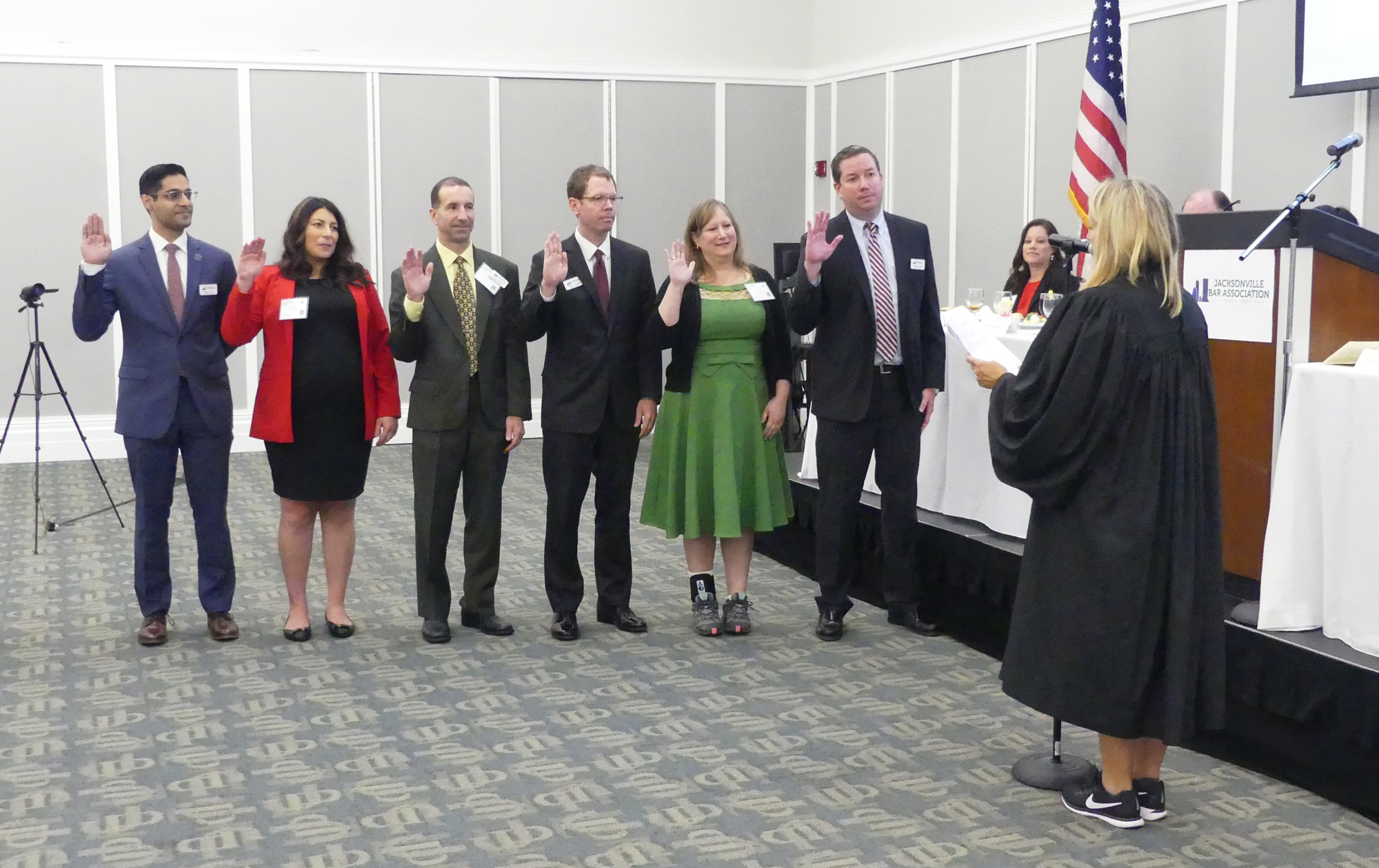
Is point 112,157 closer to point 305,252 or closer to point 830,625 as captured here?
point 305,252

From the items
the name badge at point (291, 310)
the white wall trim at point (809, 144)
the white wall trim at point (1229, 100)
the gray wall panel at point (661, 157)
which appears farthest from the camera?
the white wall trim at point (809, 144)

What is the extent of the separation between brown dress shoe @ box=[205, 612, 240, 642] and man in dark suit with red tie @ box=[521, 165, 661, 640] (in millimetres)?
1079

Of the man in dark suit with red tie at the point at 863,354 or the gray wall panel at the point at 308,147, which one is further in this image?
the gray wall panel at the point at 308,147

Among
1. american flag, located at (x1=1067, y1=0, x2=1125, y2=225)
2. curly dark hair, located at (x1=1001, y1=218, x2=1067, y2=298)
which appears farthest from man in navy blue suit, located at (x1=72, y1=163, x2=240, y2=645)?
american flag, located at (x1=1067, y1=0, x2=1125, y2=225)

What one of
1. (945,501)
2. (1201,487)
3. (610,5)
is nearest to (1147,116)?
(945,501)

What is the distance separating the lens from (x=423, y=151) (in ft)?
31.9

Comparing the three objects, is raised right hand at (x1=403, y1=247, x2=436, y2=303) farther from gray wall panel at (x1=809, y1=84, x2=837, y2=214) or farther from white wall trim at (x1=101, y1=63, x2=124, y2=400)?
gray wall panel at (x1=809, y1=84, x2=837, y2=214)

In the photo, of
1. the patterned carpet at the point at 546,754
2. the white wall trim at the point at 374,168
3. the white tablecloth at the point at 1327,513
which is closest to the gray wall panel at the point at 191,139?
the white wall trim at the point at 374,168

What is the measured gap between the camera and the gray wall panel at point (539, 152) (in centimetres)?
995

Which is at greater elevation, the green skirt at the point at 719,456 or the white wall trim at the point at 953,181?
the white wall trim at the point at 953,181

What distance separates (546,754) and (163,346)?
75.5 inches

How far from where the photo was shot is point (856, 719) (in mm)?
3725

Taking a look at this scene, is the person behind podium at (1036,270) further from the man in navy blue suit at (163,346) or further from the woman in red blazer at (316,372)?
the man in navy blue suit at (163,346)

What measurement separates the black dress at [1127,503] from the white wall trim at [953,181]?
6344mm
